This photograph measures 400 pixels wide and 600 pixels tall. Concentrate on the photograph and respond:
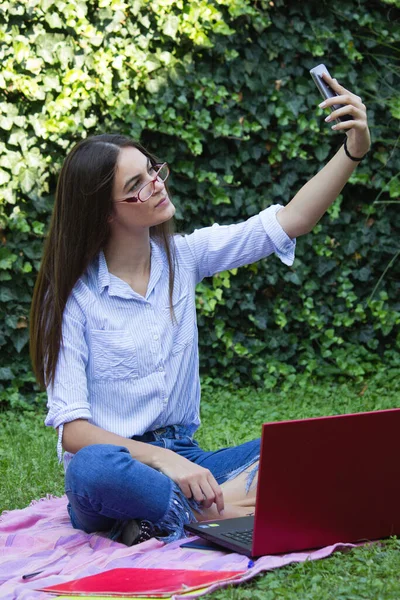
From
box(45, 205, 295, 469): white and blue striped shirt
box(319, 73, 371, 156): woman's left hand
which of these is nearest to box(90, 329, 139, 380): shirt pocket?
box(45, 205, 295, 469): white and blue striped shirt

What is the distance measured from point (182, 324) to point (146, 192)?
411 mm

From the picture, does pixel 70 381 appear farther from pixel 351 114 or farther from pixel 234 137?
pixel 234 137

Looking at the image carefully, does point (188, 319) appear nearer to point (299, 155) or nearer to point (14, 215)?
point (14, 215)

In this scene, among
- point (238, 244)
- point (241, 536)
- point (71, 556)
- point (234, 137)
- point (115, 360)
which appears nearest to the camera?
point (241, 536)

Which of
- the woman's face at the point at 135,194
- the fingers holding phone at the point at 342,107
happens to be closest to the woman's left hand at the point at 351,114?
the fingers holding phone at the point at 342,107

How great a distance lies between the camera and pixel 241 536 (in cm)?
218

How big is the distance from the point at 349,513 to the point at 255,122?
322 centimetres

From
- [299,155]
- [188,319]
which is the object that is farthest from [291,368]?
[188,319]


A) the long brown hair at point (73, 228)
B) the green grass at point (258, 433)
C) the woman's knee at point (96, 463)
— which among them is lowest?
the green grass at point (258, 433)

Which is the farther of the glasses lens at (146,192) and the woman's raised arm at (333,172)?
the glasses lens at (146,192)

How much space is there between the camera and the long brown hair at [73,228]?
255 cm

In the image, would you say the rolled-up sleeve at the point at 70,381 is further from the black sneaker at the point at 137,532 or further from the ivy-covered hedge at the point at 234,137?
the ivy-covered hedge at the point at 234,137

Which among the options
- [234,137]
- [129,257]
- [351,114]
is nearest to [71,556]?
[129,257]

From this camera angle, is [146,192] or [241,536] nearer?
[241,536]
